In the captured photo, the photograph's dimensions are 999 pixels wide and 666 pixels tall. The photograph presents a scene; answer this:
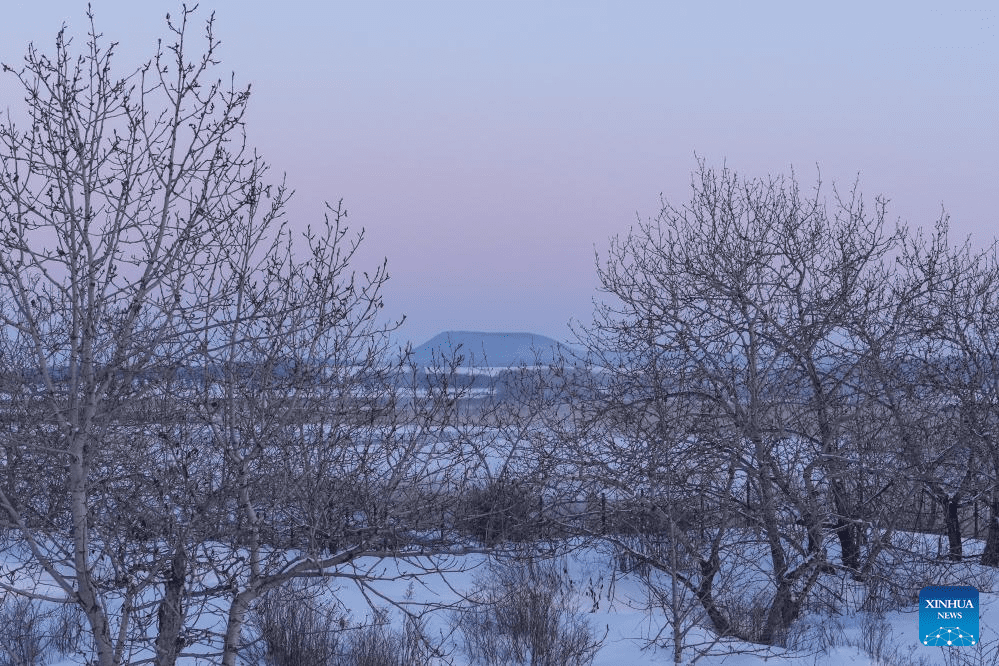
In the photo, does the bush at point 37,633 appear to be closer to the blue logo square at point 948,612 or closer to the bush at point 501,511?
the bush at point 501,511

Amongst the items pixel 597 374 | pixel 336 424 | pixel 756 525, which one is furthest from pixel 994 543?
pixel 336 424

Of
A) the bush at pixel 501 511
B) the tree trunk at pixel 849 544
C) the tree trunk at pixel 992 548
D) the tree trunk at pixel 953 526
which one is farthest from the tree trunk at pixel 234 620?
the tree trunk at pixel 992 548

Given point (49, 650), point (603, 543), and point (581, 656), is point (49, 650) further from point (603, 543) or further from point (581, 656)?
point (603, 543)

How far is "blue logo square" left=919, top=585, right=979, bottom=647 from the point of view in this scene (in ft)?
17.4

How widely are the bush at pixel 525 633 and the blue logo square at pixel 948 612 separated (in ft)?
8.84

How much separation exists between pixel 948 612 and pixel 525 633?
367cm

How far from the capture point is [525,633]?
8.09m

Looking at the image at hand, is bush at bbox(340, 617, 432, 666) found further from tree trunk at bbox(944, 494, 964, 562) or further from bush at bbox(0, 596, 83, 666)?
tree trunk at bbox(944, 494, 964, 562)

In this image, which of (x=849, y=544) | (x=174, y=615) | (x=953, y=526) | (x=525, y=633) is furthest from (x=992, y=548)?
(x=174, y=615)

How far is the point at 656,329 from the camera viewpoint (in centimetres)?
852

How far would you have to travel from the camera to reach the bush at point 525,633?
7551 millimetres

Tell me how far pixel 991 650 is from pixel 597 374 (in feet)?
13.4

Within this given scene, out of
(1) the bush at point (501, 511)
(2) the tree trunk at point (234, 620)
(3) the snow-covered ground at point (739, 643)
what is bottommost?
(3) the snow-covered ground at point (739, 643)

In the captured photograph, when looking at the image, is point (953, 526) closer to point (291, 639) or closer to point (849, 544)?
point (849, 544)
